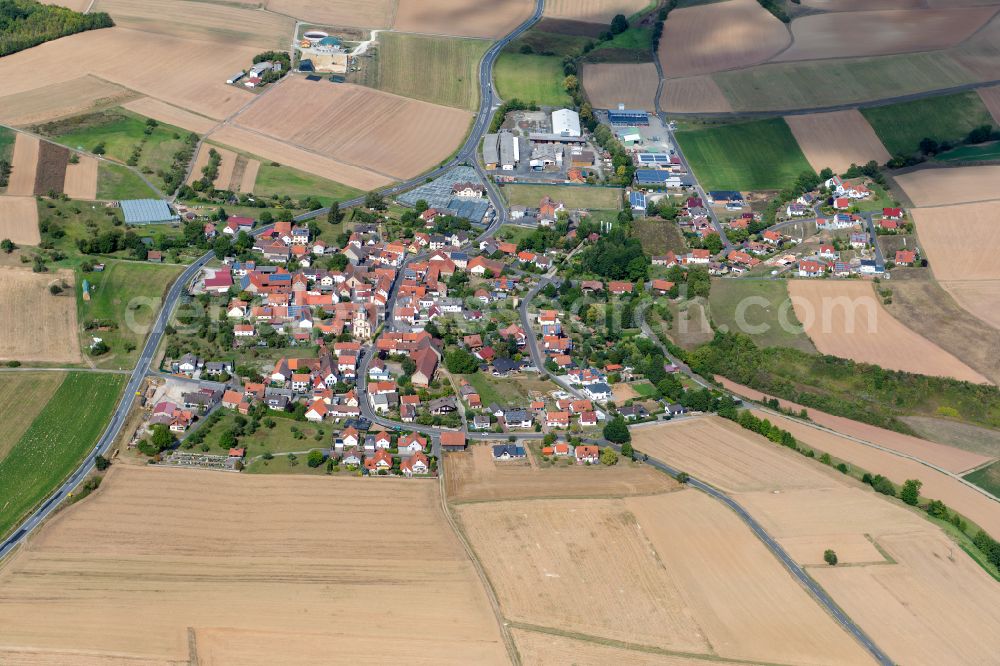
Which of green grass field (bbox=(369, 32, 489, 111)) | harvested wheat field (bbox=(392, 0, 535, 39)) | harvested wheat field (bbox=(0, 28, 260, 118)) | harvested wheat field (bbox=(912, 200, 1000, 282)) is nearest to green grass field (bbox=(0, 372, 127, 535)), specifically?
harvested wheat field (bbox=(0, 28, 260, 118))

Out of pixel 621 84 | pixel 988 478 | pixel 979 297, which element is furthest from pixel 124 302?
pixel 621 84

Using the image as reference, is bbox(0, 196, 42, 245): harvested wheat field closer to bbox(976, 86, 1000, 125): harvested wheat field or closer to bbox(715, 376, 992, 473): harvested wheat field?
bbox(715, 376, 992, 473): harvested wheat field

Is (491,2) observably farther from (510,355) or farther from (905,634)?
(905,634)

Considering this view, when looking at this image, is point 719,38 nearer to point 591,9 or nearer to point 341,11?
point 591,9

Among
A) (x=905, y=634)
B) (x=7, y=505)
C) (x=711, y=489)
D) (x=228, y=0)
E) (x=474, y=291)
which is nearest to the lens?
(x=905, y=634)

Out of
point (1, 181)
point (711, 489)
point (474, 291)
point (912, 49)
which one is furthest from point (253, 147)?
point (912, 49)
